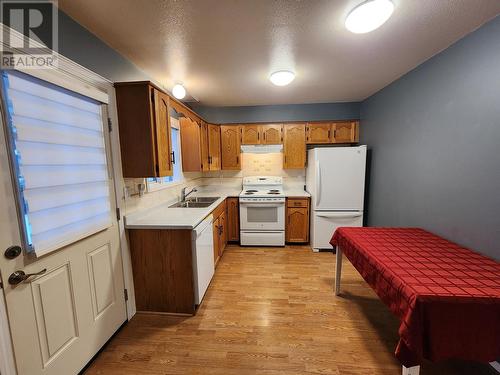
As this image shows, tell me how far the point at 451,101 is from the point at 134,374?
10.9 ft

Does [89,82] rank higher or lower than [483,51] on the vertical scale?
lower

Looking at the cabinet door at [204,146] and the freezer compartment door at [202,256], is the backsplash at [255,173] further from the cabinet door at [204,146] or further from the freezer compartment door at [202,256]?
the freezer compartment door at [202,256]

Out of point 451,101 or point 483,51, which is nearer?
point 483,51

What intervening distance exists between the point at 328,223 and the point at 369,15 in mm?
2686

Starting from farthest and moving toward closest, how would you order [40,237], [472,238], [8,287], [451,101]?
[451,101] → [472,238] → [40,237] → [8,287]

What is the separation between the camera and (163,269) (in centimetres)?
205

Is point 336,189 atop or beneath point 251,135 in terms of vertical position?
beneath

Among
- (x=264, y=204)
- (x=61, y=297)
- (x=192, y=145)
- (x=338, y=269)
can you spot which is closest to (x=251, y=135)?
(x=192, y=145)

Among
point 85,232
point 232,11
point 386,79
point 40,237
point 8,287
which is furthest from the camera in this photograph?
point 386,79

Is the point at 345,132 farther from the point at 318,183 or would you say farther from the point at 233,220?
the point at 233,220

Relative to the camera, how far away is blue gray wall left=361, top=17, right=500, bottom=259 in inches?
60.4

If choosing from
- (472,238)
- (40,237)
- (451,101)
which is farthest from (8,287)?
(451,101)

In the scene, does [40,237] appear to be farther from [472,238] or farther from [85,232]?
[472,238]

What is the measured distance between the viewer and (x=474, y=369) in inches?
58.1
